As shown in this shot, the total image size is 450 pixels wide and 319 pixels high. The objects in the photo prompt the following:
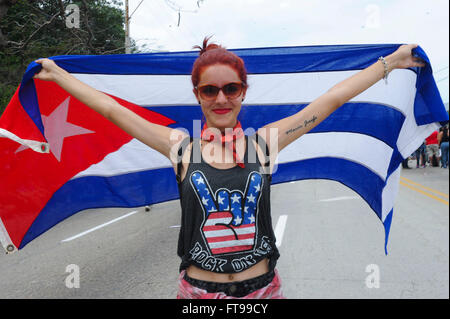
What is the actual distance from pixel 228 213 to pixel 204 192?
0.16 meters

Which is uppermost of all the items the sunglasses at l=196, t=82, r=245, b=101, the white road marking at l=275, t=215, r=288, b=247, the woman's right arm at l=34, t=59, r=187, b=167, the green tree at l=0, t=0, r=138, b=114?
the green tree at l=0, t=0, r=138, b=114

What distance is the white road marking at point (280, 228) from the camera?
568 centimetres

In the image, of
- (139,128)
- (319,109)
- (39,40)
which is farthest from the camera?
(39,40)

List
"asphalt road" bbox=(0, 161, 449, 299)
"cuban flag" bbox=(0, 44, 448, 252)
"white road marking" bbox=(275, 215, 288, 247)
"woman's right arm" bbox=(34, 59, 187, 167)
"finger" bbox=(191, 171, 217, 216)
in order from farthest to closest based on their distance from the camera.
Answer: "white road marking" bbox=(275, 215, 288, 247)
"asphalt road" bbox=(0, 161, 449, 299)
"cuban flag" bbox=(0, 44, 448, 252)
"woman's right arm" bbox=(34, 59, 187, 167)
"finger" bbox=(191, 171, 217, 216)

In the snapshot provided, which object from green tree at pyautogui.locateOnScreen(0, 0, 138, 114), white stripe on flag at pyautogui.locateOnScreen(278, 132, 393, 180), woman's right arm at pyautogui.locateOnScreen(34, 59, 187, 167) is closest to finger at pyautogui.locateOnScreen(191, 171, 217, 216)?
woman's right arm at pyautogui.locateOnScreen(34, 59, 187, 167)

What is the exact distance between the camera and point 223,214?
172cm

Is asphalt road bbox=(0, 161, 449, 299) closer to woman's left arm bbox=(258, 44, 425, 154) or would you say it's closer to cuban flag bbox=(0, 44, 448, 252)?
cuban flag bbox=(0, 44, 448, 252)

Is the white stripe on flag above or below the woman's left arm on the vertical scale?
below

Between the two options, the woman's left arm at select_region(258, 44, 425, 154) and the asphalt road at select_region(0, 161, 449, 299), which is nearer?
the woman's left arm at select_region(258, 44, 425, 154)

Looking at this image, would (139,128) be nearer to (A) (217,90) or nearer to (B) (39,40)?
(A) (217,90)

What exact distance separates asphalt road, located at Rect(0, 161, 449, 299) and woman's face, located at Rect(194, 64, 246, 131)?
1519 millimetres

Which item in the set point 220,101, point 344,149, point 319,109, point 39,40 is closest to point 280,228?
point 344,149

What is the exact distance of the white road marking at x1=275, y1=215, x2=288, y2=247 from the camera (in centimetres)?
568

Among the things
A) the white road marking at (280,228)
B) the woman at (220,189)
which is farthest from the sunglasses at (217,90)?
the white road marking at (280,228)
